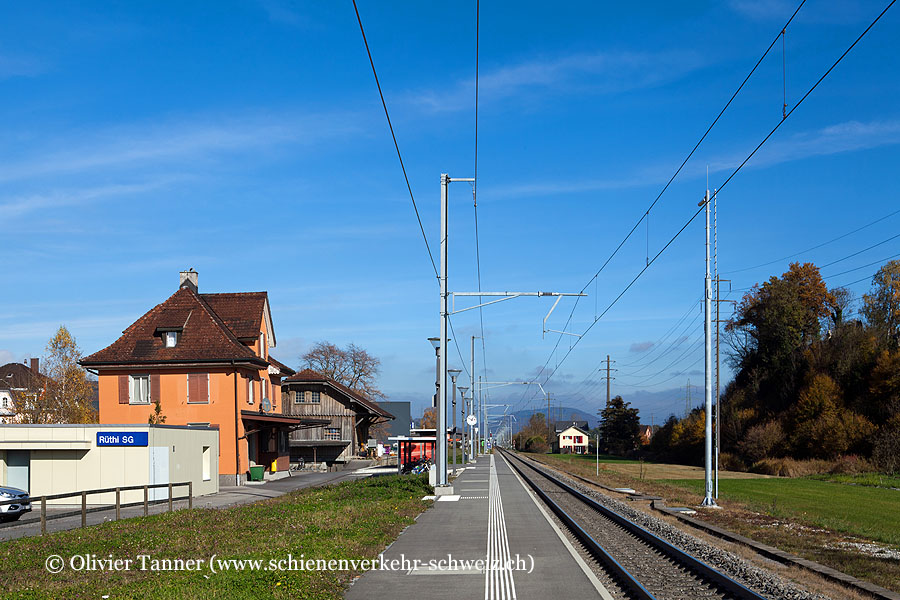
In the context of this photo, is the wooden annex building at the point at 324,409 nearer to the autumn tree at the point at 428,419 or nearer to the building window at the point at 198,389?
the building window at the point at 198,389

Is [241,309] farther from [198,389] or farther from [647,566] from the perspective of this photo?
[647,566]

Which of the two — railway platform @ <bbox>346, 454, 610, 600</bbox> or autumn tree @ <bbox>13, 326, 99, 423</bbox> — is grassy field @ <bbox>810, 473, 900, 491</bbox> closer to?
railway platform @ <bbox>346, 454, 610, 600</bbox>

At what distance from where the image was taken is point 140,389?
3991 cm

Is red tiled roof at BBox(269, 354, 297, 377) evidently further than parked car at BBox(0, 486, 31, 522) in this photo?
Yes

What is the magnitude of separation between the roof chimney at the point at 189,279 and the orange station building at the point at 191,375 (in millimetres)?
2170

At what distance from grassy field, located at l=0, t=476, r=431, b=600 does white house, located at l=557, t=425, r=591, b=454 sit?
14484 cm

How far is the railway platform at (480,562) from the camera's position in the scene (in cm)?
1097

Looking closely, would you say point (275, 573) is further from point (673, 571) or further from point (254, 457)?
point (254, 457)

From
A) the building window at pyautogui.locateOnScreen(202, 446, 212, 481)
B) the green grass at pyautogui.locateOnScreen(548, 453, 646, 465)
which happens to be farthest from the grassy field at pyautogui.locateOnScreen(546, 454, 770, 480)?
the building window at pyautogui.locateOnScreen(202, 446, 212, 481)

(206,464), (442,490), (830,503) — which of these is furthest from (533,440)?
(442,490)

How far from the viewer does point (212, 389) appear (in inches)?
1538

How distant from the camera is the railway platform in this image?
10969 mm

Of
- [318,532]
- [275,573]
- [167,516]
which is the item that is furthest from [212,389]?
[275,573]

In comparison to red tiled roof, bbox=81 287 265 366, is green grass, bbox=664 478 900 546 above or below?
below
